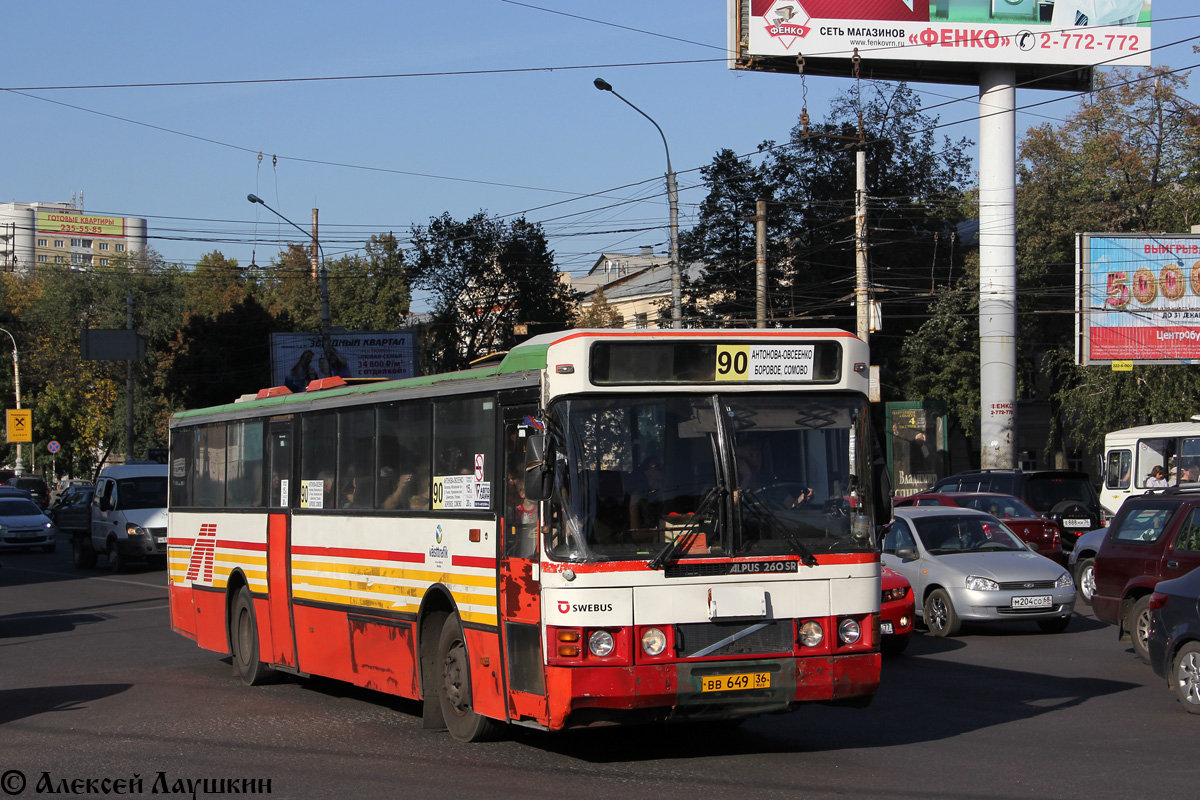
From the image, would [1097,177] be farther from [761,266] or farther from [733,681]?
[733,681]

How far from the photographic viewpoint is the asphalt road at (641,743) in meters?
7.71

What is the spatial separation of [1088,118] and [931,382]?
1065 cm

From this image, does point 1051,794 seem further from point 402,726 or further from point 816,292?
point 816,292

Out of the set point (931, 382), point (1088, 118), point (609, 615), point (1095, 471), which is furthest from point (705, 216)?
point (609, 615)

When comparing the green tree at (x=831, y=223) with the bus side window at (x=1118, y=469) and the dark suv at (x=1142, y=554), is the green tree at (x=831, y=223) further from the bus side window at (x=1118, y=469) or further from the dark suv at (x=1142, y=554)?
the dark suv at (x=1142, y=554)

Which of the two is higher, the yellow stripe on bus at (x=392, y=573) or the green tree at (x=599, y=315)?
the green tree at (x=599, y=315)

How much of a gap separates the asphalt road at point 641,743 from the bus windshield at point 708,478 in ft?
4.59

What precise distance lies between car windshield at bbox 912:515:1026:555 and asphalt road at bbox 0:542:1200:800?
2.51 meters

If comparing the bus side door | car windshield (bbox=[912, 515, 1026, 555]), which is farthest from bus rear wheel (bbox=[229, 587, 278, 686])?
car windshield (bbox=[912, 515, 1026, 555])

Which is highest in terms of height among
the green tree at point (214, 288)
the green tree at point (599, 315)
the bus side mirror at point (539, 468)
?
the green tree at point (214, 288)

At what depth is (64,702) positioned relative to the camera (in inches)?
455

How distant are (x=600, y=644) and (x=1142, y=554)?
26.7 ft

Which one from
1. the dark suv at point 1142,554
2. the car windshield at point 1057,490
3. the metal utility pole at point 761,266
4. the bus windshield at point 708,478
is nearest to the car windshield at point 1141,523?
the dark suv at point 1142,554

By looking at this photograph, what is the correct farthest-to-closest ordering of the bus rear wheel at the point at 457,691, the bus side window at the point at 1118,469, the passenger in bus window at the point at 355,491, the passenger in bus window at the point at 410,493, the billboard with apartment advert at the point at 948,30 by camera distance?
the billboard with apartment advert at the point at 948,30 < the bus side window at the point at 1118,469 < the passenger in bus window at the point at 355,491 < the passenger in bus window at the point at 410,493 < the bus rear wheel at the point at 457,691
